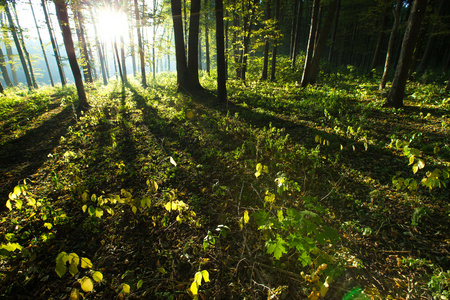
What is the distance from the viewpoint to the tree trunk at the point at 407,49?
584cm

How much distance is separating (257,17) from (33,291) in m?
15.1

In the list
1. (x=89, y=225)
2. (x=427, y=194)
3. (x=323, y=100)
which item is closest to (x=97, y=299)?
(x=89, y=225)

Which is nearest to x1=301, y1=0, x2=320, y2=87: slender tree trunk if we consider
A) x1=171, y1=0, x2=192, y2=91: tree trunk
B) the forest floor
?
the forest floor

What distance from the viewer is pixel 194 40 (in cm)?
1008

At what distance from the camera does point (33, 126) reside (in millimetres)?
7391

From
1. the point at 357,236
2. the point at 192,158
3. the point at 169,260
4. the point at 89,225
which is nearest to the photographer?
the point at 169,260

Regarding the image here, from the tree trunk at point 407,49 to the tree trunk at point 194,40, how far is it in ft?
27.5

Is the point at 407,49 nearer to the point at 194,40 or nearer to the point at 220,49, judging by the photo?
the point at 220,49

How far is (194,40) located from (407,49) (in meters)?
8.88

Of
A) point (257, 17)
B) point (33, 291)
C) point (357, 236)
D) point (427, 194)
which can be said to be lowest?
Answer: point (33, 291)

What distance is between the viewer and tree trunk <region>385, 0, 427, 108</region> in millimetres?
5845

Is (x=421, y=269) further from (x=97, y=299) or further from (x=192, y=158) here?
(x=192, y=158)

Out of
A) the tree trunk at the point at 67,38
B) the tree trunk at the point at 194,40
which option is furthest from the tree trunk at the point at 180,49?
the tree trunk at the point at 67,38

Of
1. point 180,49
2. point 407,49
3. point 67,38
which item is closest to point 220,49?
point 180,49
